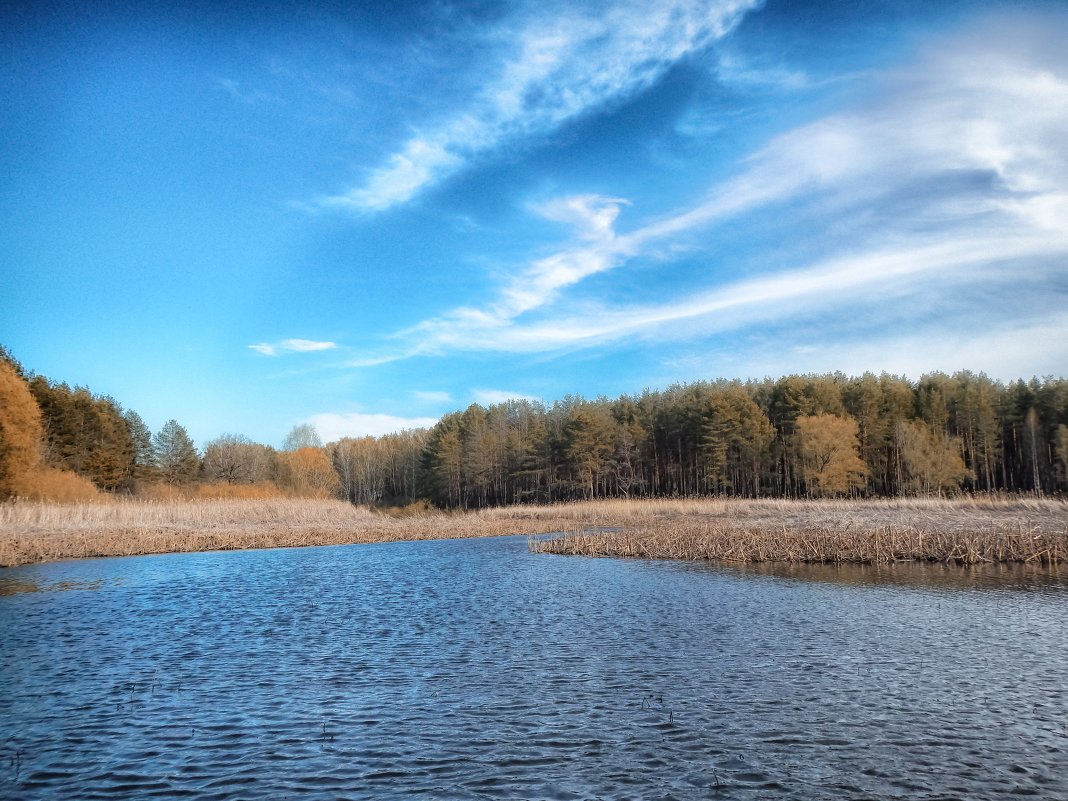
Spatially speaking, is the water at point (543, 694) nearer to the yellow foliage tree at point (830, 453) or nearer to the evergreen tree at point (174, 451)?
the yellow foliage tree at point (830, 453)

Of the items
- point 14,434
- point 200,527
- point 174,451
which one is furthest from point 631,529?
point 174,451

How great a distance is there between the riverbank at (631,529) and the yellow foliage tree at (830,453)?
10845mm

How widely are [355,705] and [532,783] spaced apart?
154 inches

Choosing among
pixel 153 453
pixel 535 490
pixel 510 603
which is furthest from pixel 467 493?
pixel 510 603

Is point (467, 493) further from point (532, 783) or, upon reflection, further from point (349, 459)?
point (532, 783)

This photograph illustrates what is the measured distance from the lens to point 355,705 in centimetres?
1060

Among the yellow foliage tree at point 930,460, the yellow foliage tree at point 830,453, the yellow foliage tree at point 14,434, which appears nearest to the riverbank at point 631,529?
the yellow foliage tree at point 14,434

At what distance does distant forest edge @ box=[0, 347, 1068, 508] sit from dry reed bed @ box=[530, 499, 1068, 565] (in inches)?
820

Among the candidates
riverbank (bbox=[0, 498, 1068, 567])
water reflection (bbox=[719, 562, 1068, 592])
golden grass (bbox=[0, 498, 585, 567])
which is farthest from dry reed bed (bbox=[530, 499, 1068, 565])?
golden grass (bbox=[0, 498, 585, 567])

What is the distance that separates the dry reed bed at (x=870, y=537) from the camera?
86.4ft

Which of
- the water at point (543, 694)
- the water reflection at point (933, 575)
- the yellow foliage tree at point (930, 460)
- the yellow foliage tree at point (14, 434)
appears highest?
the yellow foliage tree at point (14, 434)

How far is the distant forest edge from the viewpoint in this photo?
63562mm

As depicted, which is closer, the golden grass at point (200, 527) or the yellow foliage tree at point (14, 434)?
the golden grass at point (200, 527)

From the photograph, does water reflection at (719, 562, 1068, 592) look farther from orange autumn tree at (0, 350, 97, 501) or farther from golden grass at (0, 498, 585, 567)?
orange autumn tree at (0, 350, 97, 501)
